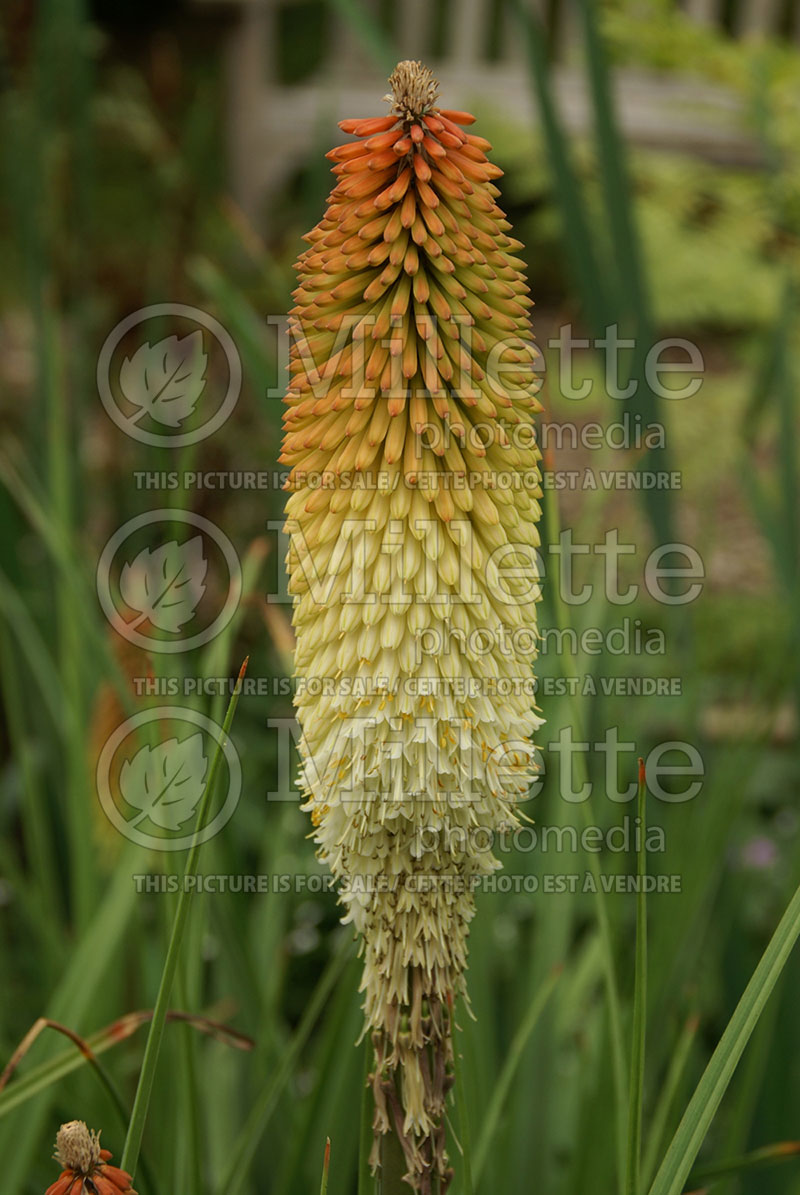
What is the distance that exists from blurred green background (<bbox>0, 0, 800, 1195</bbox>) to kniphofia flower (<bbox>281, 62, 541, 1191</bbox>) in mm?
139

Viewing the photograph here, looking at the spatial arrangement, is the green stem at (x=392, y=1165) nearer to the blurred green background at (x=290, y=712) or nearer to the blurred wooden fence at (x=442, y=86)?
the blurred green background at (x=290, y=712)

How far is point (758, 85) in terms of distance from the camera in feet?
9.07

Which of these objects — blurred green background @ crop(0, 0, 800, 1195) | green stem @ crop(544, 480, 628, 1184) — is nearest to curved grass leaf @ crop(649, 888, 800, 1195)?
green stem @ crop(544, 480, 628, 1184)

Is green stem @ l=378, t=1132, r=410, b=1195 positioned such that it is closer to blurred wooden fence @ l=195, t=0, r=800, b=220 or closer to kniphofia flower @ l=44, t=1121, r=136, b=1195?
kniphofia flower @ l=44, t=1121, r=136, b=1195

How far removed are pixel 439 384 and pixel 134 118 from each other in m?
3.45

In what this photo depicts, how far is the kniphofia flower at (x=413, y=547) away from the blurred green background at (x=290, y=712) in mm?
139

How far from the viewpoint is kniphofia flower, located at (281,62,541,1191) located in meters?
1.14

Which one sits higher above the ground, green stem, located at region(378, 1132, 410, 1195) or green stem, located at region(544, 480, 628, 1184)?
green stem, located at region(544, 480, 628, 1184)

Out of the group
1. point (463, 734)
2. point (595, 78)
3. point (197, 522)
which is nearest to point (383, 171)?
point (463, 734)

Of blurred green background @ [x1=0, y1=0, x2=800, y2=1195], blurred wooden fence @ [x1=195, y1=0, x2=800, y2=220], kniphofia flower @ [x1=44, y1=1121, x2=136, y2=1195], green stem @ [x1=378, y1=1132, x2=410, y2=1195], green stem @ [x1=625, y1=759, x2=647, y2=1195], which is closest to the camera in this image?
kniphofia flower @ [x1=44, y1=1121, x2=136, y2=1195]

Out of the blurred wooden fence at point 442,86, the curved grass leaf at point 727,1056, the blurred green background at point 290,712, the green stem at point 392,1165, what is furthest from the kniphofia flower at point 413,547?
the blurred wooden fence at point 442,86

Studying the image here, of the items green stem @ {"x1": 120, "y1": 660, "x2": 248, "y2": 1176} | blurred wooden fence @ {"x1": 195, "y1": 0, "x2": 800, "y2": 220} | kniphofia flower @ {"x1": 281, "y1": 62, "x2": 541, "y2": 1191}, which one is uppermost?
blurred wooden fence @ {"x1": 195, "y1": 0, "x2": 800, "y2": 220}

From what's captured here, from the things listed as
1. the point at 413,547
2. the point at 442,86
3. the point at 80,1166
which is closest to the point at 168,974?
the point at 80,1166

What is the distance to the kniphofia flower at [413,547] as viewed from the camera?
1.14 m
